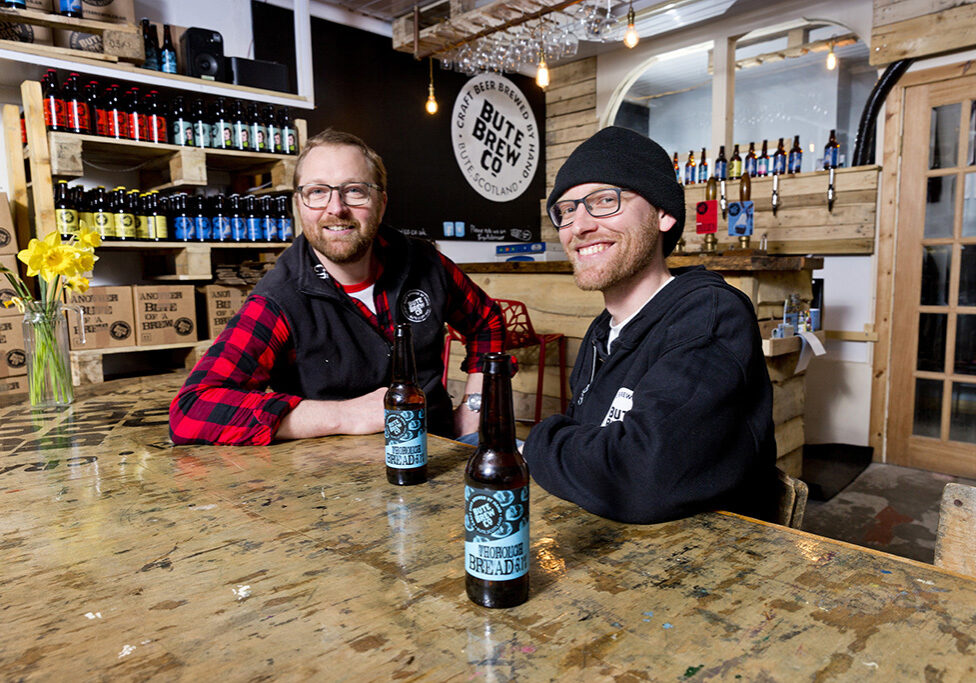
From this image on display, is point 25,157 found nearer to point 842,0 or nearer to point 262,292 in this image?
point 262,292

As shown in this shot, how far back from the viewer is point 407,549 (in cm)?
84

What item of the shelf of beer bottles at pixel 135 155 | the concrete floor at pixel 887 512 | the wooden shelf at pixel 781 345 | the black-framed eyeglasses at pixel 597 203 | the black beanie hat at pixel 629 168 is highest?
the shelf of beer bottles at pixel 135 155

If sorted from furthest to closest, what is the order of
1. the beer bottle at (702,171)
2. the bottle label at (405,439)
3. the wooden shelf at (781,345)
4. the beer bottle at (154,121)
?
the beer bottle at (702,171)
the beer bottle at (154,121)
the wooden shelf at (781,345)
the bottle label at (405,439)

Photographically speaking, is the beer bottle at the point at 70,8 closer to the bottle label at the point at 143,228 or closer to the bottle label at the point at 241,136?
the bottle label at the point at 241,136

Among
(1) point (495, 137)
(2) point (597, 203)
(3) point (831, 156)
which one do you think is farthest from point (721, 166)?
(2) point (597, 203)

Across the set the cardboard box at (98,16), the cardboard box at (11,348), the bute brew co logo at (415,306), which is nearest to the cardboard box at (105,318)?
the cardboard box at (11,348)

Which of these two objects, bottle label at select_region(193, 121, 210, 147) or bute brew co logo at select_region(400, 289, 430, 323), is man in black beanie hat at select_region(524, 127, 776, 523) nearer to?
bute brew co logo at select_region(400, 289, 430, 323)

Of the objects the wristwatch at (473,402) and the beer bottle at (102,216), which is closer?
the wristwatch at (473,402)

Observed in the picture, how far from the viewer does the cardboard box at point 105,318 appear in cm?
297

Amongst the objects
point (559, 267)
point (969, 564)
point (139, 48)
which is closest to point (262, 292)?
point (969, 564)

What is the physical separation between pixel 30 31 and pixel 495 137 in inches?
135

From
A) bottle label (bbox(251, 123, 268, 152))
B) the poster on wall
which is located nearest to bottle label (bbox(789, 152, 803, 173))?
the poster on wall

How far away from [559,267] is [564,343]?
41cm

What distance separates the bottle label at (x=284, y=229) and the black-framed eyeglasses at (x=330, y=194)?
207 cm
